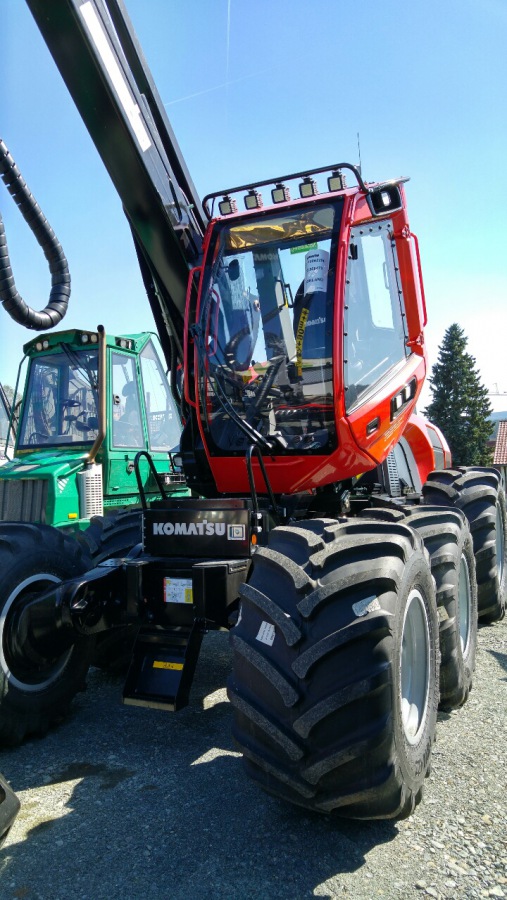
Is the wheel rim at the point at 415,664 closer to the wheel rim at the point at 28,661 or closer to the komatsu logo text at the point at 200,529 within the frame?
the komatsu logo text at the point at 200,529

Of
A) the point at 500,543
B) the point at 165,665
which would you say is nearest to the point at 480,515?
the point at 500,543

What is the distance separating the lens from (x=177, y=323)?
5102 millimetres

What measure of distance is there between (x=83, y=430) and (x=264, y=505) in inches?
147

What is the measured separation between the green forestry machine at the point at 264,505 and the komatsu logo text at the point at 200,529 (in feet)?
0.04

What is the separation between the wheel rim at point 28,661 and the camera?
372 cm

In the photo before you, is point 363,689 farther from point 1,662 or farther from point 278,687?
point 1,662

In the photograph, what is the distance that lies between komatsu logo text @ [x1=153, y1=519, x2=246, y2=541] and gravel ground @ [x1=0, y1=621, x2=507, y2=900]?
1.20 m

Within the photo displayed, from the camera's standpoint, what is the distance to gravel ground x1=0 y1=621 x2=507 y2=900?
258cm

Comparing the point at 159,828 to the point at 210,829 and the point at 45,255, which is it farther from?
the point at 45,255

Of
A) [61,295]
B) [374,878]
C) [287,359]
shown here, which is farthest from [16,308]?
[374,878]

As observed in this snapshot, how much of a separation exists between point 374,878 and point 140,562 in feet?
6.31

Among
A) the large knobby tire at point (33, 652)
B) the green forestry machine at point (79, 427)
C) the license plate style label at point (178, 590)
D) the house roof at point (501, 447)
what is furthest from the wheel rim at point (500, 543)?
the house roof at point (501, 447)

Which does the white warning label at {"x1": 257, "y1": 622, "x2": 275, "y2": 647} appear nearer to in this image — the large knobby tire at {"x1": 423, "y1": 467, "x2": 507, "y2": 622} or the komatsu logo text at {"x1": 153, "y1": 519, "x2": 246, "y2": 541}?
the komatsu logo text at {"x1": 153, "y1": 519, "x2": 246, "y2": 541}

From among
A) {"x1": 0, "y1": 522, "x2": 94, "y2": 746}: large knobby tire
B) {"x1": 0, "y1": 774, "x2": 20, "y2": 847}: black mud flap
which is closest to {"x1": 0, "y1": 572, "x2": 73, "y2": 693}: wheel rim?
{"x1": 0, "y1": 522, "x2": 94, "y2": 746}: large knobby tire
